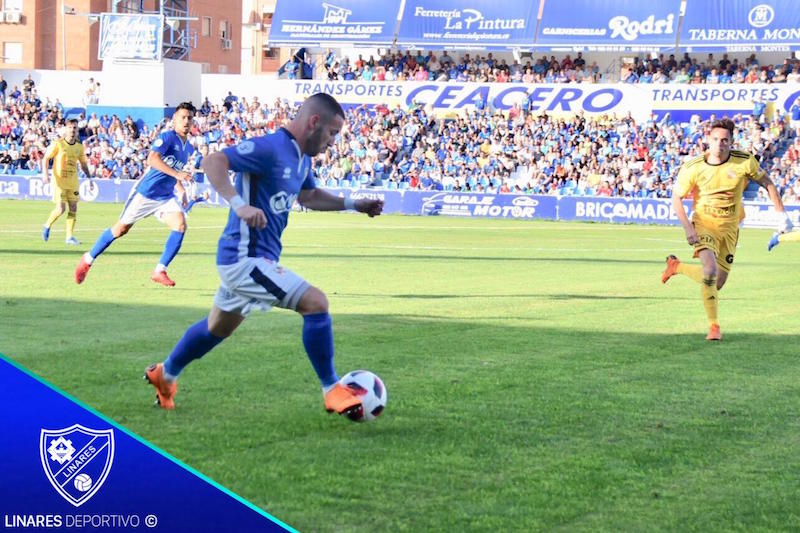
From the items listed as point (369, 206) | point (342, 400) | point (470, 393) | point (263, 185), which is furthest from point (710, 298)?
point (263, 185)

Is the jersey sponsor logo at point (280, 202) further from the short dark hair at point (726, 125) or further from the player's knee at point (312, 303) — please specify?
the short dark hair at point (726, 125)

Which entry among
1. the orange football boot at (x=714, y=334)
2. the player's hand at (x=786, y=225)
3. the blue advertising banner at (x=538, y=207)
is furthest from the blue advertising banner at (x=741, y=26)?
the orange football boot at (x=714, y=334)

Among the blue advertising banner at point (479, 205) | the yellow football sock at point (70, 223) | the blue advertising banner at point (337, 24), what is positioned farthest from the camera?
the blue advertising banner at point (337, 24)

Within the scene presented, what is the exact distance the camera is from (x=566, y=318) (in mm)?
13406

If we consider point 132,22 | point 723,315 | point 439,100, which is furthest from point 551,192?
point 723,315

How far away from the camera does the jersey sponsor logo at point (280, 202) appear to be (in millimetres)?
7613

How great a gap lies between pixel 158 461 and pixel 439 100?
155 feet

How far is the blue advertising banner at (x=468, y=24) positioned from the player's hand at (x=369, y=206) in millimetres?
43162

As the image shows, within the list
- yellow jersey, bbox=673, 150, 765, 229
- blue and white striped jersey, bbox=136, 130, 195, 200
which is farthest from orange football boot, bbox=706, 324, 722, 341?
blue and white striped jersey, bbox=136, 130, 195, 200

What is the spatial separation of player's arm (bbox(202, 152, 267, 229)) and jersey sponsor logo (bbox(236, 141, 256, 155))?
4.8 inches

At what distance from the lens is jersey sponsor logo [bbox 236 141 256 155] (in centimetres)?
740

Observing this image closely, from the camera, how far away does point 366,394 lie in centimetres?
741

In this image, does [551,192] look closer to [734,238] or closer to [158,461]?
[734,238]

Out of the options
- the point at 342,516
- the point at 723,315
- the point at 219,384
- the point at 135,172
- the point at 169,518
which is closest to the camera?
the point at 169,518
